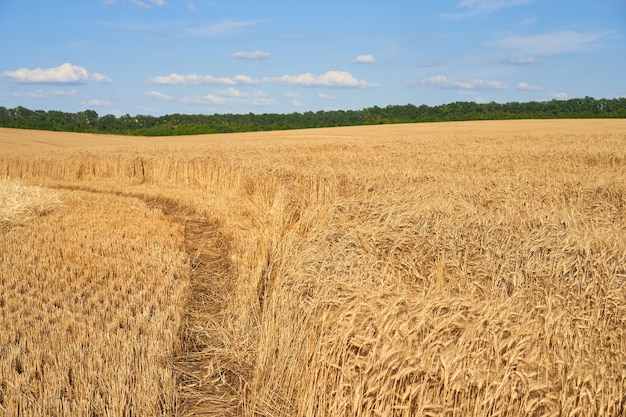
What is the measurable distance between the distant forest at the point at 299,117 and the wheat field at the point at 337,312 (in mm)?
57495

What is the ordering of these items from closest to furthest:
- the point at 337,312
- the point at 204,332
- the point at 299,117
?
the point at 337,312 → the point at 204,332 → the point at 299,117

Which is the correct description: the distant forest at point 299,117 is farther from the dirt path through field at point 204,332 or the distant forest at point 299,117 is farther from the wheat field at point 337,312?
the wheat field at point 337,312

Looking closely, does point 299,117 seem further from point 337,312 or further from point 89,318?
point 337,312

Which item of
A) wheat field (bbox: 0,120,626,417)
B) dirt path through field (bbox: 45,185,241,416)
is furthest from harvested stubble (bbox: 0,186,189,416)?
dirt path through field (bbox: 45,185,241,416)

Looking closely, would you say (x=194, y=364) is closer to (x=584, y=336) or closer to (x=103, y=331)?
(x=103, y=331)

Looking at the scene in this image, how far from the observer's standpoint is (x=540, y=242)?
19.0 feet

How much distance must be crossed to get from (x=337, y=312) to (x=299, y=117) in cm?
7962

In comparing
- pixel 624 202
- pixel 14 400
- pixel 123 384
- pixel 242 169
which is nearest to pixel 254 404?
pixel 123 384

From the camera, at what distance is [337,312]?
436 cm

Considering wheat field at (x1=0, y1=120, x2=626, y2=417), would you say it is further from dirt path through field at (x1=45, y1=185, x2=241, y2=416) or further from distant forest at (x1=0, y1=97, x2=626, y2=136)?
distant forest at (x1=0, y1=97, x2=626, y2=136)

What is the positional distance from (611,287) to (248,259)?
525 cm

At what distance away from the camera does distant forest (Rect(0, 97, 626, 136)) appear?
6694 cm

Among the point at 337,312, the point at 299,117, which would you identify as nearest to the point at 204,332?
the point at 337,312

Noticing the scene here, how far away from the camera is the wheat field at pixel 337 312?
11.9 feet
